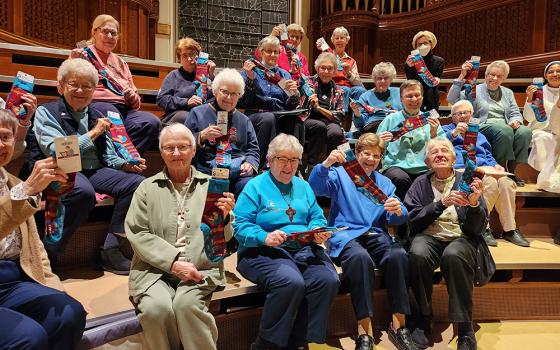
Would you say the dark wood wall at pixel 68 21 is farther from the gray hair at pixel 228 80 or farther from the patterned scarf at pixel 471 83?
the patterned scarf at pixel 471 83

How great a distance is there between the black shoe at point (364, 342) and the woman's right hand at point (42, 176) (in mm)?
1567

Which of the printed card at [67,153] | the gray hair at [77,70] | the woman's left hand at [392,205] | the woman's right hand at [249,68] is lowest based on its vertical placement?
the woman's left hand at [392,205]


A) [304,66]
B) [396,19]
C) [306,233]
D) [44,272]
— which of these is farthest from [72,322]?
[396,19]

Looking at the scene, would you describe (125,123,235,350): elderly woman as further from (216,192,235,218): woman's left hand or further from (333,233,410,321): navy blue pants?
(333,233,410,321): navy blue pants

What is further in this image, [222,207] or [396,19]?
[396,19]

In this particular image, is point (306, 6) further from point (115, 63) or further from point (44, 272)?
point (44, 272)

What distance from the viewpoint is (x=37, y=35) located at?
462cm

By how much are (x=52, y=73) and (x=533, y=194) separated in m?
3.81

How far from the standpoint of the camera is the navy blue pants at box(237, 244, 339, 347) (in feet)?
6.97

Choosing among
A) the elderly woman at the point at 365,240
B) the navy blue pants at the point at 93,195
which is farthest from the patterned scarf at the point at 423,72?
the navy blue pants at the point at 93,195

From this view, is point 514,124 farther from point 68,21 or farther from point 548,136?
point 68,21

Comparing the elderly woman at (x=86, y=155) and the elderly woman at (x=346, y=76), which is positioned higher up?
the elderly woman at (x=346, y=76)

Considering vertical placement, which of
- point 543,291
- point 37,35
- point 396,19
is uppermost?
point 396,19

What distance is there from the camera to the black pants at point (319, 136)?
3592 mm
